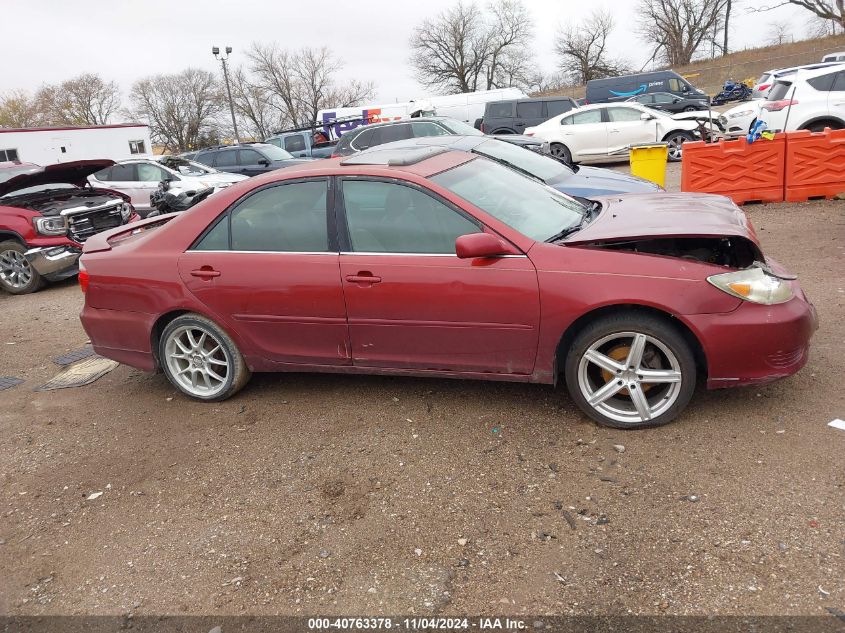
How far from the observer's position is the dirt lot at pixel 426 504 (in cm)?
254

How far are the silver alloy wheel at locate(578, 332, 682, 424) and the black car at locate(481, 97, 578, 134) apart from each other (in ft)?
60.0

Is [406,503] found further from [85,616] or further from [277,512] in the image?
[85,616]

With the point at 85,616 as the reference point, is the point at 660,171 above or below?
above

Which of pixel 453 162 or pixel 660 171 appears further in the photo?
pixel 660 171

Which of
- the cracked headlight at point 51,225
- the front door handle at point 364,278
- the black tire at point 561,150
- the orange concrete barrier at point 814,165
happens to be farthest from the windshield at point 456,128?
the front door handle at point 364,278

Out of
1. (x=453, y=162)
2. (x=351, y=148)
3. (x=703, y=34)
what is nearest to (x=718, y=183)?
(x=453, y=162)

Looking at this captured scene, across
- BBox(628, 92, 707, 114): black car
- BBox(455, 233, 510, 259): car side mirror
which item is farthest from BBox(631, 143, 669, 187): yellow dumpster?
BBox(628, 92, 707, 114): black car

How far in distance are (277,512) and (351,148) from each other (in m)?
12.1

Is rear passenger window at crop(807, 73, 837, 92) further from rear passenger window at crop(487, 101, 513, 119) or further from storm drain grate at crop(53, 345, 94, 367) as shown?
storm drain grate at crop(53, 345, 94, 367)

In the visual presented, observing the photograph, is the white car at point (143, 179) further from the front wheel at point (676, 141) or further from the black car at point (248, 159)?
the front wheel at point (676, 141)

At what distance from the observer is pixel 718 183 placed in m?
9.65

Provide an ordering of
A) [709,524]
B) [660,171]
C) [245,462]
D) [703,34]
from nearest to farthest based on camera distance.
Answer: [709,524] < [245,462] < [660,171] < [703,34]

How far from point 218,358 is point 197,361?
15cm

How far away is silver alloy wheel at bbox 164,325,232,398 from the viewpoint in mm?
4422
